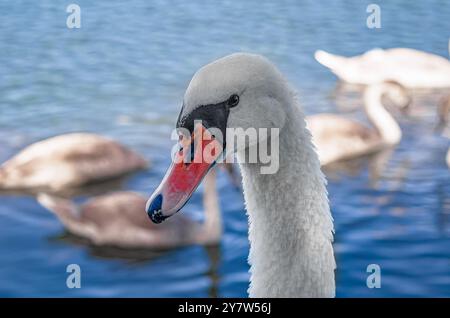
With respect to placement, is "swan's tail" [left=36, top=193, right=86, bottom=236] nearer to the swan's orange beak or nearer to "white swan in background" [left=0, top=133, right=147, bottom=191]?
"white swan in background" [left=0, top=133, right=147, bottom=191]

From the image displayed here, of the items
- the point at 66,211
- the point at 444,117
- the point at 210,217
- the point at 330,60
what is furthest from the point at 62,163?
the point at 330,60

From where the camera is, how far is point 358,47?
20.3ft

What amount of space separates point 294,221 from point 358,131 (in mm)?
A: 3016

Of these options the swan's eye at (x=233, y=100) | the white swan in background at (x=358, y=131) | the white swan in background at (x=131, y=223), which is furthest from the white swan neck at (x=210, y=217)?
the swan's eye at (x=233, y=100)

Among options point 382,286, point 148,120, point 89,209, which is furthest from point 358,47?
point 89,209

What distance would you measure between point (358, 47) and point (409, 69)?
93cm

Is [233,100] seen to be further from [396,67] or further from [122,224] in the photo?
[396,67]

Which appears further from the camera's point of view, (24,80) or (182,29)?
(182,29)

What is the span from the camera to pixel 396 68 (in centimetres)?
532

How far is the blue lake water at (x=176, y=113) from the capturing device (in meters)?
3.48

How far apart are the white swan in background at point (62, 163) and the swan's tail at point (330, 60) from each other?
209cm

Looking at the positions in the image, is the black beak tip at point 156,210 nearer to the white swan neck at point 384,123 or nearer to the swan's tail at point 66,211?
the swan's tail at point 66,211

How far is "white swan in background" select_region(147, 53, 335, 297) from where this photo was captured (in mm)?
1375

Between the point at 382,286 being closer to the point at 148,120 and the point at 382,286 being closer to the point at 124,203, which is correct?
the point at 124,203
